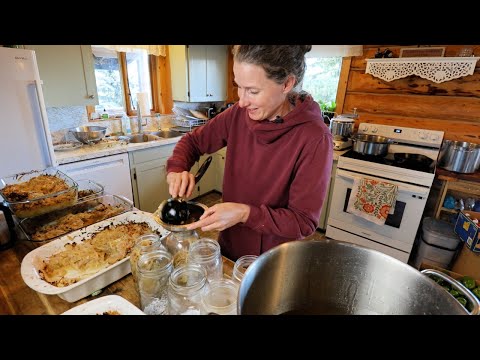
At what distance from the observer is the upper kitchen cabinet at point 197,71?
11.3ft

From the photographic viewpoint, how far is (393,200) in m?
2.36

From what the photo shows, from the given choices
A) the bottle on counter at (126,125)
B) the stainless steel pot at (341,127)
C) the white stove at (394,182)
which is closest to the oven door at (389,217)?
the white stove at (394,182)

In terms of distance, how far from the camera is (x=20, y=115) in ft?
5.63

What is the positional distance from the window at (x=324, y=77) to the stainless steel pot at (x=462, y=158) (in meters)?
1.47

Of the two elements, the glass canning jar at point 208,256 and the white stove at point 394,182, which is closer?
the glass canning jar at point 208,256

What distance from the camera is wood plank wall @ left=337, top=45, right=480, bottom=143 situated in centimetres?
249

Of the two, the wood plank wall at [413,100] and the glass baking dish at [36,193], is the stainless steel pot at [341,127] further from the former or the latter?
the glass baking dish at [36,193]

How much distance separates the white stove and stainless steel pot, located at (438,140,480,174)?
12cm

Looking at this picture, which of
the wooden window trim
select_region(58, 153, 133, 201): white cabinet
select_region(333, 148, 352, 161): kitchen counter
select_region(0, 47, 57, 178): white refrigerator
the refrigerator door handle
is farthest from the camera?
the wooden window trim

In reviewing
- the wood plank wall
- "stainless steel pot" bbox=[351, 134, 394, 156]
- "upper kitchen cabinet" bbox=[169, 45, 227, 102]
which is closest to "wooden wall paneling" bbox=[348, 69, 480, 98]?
the wood plank wall

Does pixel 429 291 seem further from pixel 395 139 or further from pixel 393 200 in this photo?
pixel 395 139

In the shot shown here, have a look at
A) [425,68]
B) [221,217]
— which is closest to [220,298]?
[221,217]

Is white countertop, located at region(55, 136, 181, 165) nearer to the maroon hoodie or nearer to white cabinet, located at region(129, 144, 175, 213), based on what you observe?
white cabinet, located at region(129, 144, 175, 213)
